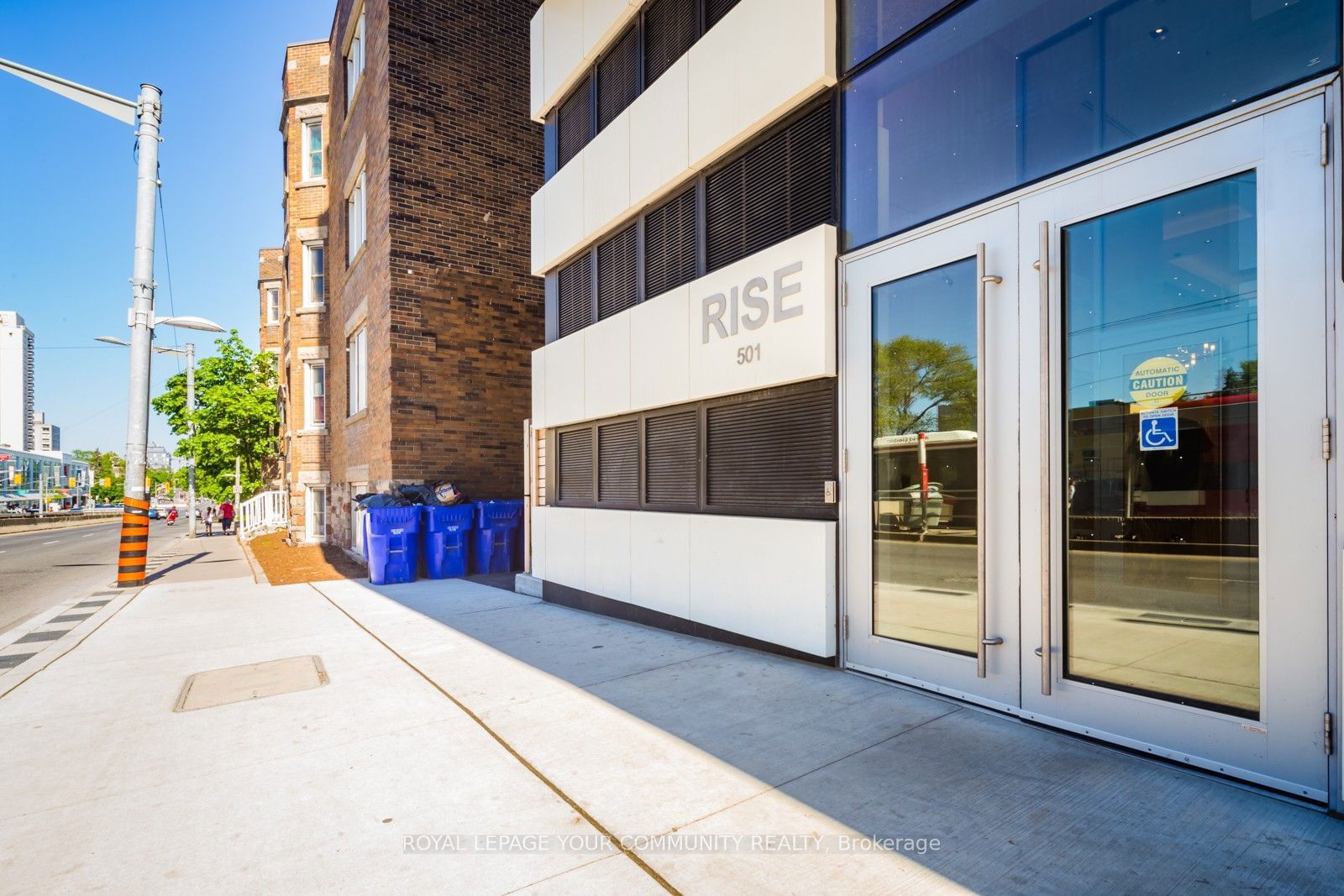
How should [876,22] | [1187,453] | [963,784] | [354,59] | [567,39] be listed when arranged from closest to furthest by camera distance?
[963,784], [1187,453], [876,22], [567,39], [354,59]

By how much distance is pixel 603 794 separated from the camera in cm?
314

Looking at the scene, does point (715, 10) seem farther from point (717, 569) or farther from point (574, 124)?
point (717, 569)

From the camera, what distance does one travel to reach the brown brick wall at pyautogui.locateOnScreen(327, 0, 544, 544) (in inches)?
471

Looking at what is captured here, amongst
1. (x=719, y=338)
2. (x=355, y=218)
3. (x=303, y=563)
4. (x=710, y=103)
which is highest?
(x=355, y=218)

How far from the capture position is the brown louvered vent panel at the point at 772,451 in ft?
17.1

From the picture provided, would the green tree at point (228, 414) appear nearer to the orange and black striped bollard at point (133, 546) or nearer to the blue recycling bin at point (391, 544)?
the orange and black striped bollard at point (133, 546)

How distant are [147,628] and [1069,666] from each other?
29.7ft

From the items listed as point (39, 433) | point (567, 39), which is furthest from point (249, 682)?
point (39, 433)

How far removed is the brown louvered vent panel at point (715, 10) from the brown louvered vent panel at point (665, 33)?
160 mm

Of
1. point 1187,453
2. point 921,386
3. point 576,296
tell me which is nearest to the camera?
point 1187,453

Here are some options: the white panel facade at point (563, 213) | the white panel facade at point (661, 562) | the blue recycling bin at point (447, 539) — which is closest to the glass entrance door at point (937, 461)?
the white panel facade at point (661, 562)

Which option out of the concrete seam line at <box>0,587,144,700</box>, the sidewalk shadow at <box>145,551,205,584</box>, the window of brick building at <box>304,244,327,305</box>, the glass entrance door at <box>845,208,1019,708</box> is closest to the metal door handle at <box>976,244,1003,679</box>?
the glass entrance door at <box>845,208,1019,708</box>

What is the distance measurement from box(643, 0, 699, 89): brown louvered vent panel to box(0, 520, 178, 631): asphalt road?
9910 mm

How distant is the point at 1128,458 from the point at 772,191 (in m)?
3.55
